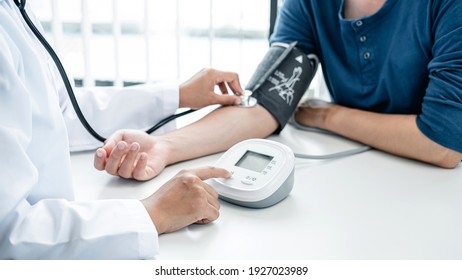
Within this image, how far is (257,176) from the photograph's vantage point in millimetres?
907

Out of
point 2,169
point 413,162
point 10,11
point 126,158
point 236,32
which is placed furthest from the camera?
point 236,32

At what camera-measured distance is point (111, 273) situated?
0.68 meters

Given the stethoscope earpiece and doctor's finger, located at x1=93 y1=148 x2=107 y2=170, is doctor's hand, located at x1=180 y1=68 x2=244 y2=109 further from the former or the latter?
the stethoscope earpiece

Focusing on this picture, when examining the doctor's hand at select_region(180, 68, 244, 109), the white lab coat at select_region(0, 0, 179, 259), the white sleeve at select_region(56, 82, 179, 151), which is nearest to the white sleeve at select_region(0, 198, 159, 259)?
the white lab coat at select_region(0, 0, 179, 259)

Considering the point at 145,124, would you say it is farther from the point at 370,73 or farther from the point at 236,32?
the point at 236,32

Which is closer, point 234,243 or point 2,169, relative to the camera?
point 2,169

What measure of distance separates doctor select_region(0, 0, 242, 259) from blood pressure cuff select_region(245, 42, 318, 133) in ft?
1.37

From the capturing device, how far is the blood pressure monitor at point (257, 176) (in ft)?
2.90

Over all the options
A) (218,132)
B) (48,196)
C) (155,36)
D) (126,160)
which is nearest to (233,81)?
(218,132)

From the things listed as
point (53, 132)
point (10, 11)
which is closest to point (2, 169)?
point (53, 132)

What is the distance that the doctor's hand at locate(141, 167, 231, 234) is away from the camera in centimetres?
80

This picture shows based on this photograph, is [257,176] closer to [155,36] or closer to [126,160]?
[126,160]

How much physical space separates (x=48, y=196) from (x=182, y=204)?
0.19 m

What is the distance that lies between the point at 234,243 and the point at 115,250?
17cm
